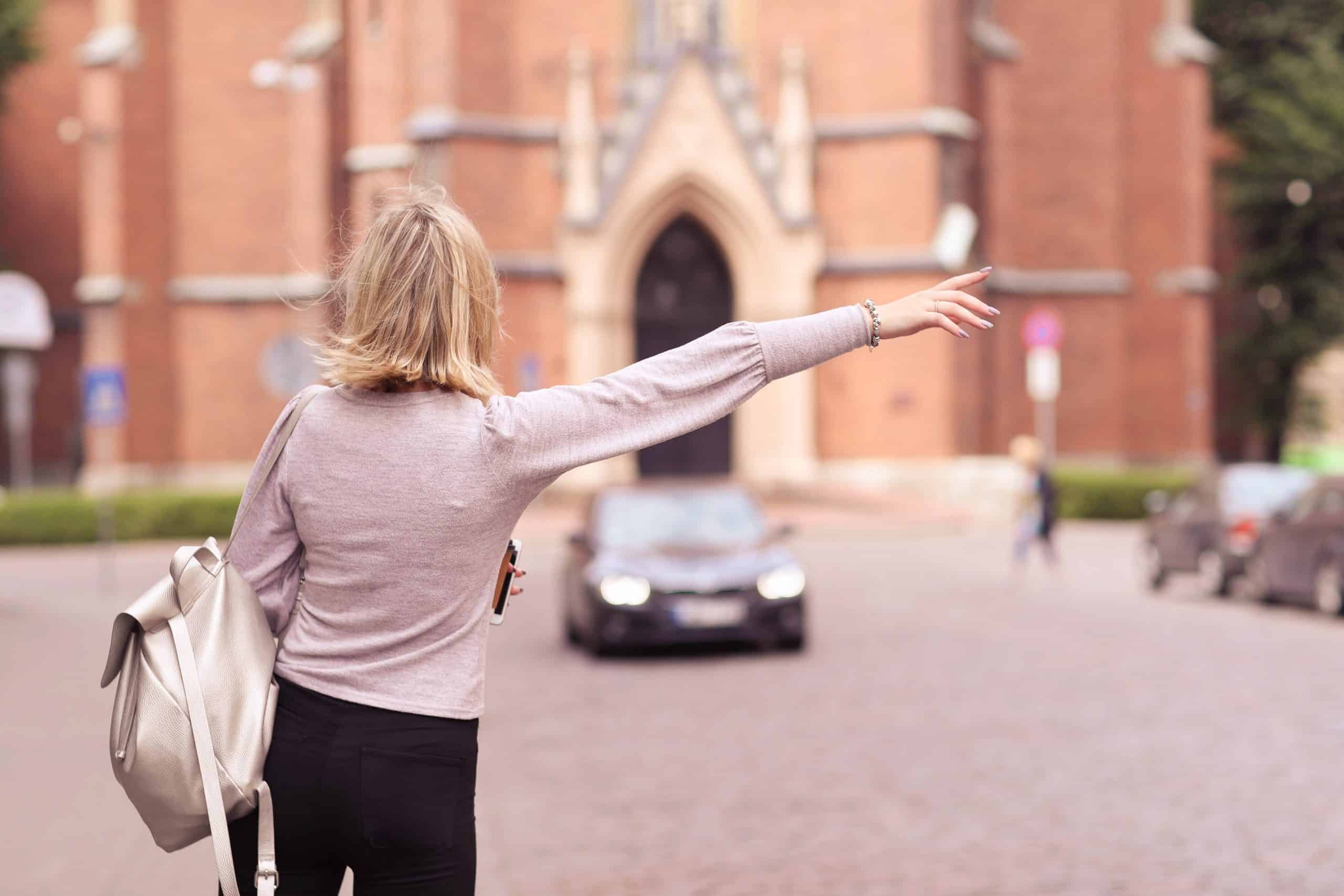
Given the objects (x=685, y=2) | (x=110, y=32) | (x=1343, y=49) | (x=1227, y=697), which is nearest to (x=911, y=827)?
(x=1227, y=697)

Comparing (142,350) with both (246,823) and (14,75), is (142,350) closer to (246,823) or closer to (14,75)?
(14,75)

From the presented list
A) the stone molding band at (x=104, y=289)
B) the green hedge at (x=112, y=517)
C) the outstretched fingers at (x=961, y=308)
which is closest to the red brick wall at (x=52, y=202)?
the stone molding band at (x=104, y=289)

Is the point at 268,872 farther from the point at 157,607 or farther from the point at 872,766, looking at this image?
the point at 872,766

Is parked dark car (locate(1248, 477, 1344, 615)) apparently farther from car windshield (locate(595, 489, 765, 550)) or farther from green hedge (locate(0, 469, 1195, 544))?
green hedge (locate(0, 469, 1195, 544))

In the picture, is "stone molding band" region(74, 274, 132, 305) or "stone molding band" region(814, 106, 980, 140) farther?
"stone molding band" region(74, 274, 132, 305)

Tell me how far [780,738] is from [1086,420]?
30050 millimetres

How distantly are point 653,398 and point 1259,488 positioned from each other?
1742 centimetres

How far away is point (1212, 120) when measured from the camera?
44.9 m

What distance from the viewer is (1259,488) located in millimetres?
18953

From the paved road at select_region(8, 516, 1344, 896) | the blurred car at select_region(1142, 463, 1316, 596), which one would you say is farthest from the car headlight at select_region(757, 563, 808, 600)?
the blurred car at select_region(1142, 463, 1316, 596)

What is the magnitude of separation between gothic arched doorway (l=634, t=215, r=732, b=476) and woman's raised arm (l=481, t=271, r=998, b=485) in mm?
33105

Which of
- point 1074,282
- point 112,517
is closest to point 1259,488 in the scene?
point 1074,282

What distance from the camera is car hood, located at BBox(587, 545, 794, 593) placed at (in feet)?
44.1

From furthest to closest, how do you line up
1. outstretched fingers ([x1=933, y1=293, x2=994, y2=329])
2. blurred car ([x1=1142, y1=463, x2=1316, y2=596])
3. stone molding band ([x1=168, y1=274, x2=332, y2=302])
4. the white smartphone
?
stone molding band ([x1=168, y1=274, x2=332, y2=302]) → blurred car ([x1=1142, y1=463, x2=1316, y2=596]) → the white smartphone → outstretched fingers ([x1=933, y1=293, x2=994, y2=329])
